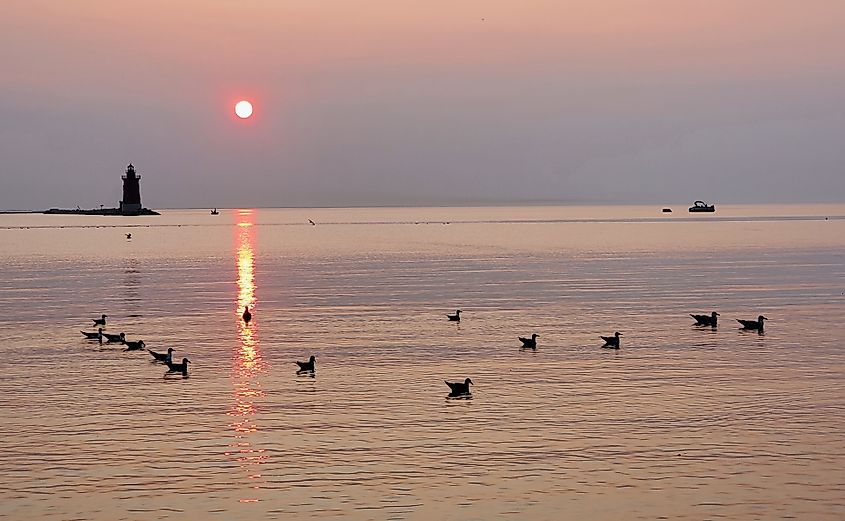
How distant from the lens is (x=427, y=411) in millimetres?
35344

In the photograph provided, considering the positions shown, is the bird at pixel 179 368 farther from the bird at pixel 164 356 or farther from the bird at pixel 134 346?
the bird at pixel 134 346

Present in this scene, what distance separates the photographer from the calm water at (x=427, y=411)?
26.1 meters

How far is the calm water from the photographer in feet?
85.6

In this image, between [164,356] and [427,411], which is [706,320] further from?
[164,356]

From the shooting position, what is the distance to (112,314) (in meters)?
68.9

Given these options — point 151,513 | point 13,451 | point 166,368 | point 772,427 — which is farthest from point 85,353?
point 772,427

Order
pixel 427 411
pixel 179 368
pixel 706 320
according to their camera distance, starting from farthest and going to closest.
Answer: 1. pixel 706 320
2. pixel 179 368
3. pixel 427 411

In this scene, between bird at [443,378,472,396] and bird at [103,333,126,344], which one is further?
bird at [103,333,126,344]

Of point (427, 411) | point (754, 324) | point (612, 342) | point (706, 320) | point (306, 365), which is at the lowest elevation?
point (427, 411)

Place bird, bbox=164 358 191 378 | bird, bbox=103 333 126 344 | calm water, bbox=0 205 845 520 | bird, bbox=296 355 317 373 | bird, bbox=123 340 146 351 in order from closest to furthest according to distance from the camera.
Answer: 1. calm water, bbox=0 205 845 520
2. bird, bbox=296 355 317 373
3. bird, bbox=164 358 191 378
4. bird, bbox=123 340 146 351
5. bird, bbox=103 333 126 344

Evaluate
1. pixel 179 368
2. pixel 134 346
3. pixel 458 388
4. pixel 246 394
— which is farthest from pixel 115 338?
pixel 458 388

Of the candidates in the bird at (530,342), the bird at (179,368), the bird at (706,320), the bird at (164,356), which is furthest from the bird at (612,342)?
the bird at (164,356)

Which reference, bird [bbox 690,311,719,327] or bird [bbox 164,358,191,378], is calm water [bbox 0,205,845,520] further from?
bird [bbox 690,311,719,327]

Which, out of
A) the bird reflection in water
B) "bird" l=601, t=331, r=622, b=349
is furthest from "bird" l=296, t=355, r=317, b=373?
"bird" l=601, t=331, r=622, b=349
